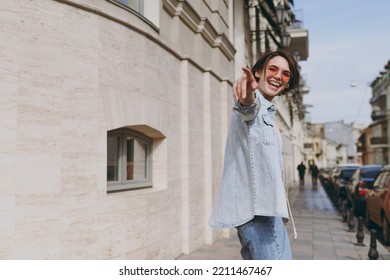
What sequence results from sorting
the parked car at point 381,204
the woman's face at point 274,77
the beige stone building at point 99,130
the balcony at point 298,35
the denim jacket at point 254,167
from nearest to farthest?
the denim jacket at point 254,167
the woman's face at point 274,77
the beige stone building at point 99,130
the parked car at point 381,204
the balcony at point 298,35

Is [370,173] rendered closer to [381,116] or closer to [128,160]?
[128,160]

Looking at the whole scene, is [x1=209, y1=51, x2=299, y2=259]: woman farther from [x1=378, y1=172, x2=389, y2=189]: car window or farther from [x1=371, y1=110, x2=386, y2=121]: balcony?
[x1=371, y1=110, x2=386, y2=121]: balcony

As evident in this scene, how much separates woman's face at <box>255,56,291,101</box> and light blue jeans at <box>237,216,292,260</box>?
574 mm

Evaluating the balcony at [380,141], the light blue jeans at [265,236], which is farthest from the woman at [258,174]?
the balcony at [380,141]

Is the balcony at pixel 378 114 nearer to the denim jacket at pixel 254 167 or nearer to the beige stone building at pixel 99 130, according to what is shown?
the beige stone building at pixel 99 130

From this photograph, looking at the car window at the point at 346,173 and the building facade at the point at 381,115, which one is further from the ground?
the building facade at the point at 381,115

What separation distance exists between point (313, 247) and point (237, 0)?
19.7ft

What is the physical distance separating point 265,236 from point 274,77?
2.41ft

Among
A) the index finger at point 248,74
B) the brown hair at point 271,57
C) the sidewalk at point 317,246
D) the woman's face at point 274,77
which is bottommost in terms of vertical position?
the sidewalk at point 317,246

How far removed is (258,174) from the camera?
1812 millimetres

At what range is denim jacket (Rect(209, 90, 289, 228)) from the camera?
1775mm

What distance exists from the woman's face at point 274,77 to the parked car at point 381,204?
7.07 m

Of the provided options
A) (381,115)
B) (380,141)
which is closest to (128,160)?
(380,141)

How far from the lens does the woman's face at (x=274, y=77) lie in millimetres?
1949
